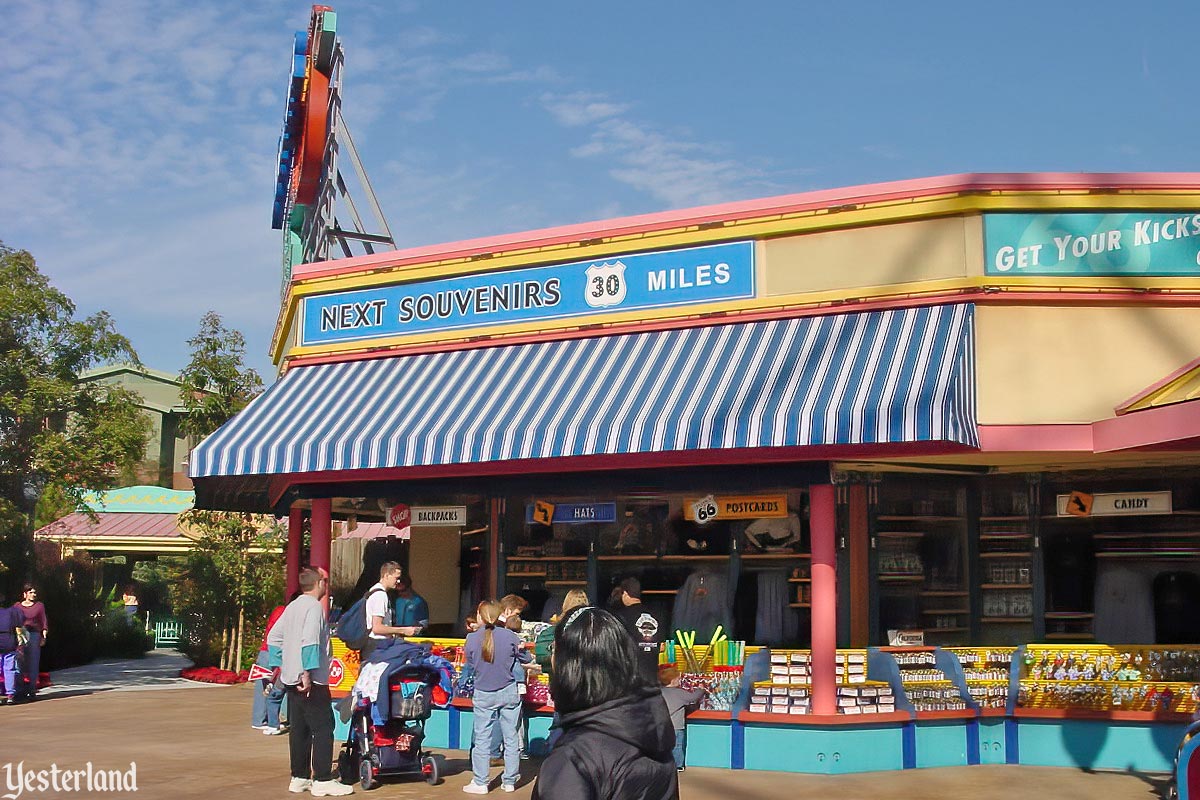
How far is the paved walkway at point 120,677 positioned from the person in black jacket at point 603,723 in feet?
60.2

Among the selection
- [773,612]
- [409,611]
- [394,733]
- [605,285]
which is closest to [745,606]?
[773,612]

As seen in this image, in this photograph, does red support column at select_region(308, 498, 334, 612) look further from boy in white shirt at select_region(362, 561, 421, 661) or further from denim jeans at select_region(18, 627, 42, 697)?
denim jeans at select_region(18, 627, 42, 697)

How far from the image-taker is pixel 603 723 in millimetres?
3654

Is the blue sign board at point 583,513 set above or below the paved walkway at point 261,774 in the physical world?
above

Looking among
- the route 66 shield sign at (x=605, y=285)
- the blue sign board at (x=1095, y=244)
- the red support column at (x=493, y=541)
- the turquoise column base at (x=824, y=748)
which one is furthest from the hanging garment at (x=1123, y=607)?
the red support column at (x=493, y=541)

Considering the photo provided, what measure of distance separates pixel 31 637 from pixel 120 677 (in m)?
4.93

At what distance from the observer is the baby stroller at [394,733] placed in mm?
11188

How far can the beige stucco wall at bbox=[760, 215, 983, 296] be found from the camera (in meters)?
12.8

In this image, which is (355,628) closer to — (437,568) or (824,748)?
(824,748)

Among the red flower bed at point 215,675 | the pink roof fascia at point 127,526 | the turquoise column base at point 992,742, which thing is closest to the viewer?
the turquoise column base at point 992,742

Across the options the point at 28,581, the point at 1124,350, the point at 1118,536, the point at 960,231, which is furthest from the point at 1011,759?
the point at 28,581

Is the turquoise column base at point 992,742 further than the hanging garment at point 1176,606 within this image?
No

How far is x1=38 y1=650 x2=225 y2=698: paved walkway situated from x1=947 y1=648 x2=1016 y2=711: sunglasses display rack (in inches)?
555

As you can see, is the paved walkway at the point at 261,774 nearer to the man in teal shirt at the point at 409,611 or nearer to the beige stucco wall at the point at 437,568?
the man in teal shirt at the point at 409,611
